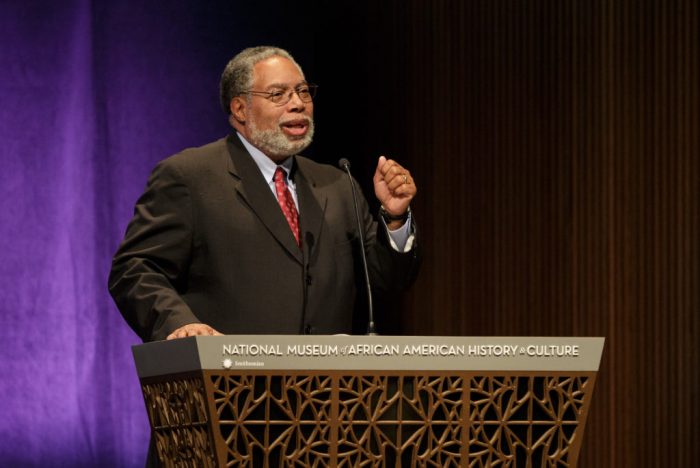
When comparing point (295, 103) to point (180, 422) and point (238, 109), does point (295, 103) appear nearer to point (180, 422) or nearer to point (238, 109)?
point (238, 109)

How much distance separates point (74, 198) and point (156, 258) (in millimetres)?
2487

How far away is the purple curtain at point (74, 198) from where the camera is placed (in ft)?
16.0

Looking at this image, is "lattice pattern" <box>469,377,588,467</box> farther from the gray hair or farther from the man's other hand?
A: the gray hair

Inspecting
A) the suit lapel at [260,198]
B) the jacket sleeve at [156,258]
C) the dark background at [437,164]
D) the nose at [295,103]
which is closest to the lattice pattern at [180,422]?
the jacket sleeve at [156,258]

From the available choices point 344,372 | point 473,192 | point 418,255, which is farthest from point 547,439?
point 473,192

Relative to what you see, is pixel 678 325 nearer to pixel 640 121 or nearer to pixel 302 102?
pixel 640 121

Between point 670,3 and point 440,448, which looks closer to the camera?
point 440,448

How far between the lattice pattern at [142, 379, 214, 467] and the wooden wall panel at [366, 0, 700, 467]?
2.44m

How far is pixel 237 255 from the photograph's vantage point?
273cm

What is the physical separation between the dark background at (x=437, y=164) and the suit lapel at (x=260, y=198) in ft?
6.26

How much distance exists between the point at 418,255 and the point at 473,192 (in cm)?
235

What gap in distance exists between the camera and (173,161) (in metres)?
2.82

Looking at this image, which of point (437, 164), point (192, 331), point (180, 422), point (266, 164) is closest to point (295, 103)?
point (266, 164)

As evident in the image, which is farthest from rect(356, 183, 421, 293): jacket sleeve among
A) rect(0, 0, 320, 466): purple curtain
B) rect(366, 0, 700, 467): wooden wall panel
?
rect(0, 0, 320, 466): purple curtain
